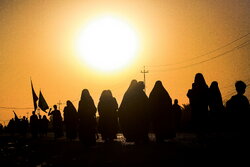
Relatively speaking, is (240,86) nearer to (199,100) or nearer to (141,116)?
(141,116)

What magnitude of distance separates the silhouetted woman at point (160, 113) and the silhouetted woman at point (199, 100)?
1.58 metres

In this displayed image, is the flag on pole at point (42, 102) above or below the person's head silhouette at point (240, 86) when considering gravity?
above

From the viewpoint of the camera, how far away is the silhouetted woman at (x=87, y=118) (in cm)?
1973

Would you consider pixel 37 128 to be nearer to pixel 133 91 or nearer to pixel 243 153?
pixel 133 91

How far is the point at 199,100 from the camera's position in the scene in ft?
62.0

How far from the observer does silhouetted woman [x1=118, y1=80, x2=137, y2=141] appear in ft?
56.7

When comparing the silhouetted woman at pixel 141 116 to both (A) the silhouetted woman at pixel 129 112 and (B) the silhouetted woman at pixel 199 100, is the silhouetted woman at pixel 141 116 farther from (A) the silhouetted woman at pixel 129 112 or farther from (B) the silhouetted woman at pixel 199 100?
(B) the silhouetted woman at pixel 199 100

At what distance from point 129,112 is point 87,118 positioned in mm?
3102

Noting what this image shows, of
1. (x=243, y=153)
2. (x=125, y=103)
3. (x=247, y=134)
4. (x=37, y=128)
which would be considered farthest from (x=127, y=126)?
(x=37, y=128)

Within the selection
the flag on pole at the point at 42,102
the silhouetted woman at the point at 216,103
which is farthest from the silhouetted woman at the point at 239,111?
the flag on pole at the point at 42,102

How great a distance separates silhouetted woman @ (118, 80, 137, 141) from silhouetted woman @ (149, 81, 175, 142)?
75 centimetres

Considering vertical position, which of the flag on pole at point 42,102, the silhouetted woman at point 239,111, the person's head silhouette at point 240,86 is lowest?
the silhouetted woman at point 239,111

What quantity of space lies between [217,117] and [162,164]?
9765 mm

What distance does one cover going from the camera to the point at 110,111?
20.2 meters
